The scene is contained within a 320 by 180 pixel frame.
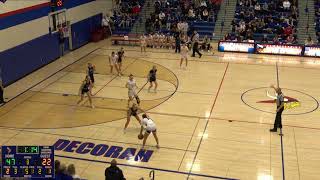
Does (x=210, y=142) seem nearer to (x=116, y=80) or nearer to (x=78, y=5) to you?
(x=116, y=80)

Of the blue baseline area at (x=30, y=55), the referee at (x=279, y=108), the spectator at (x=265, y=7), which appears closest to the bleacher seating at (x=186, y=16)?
the spectator at (x=265, y=7)

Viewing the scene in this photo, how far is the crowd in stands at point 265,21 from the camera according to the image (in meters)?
32.0

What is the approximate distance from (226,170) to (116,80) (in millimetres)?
11387

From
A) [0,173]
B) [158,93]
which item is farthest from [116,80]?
[0,173]

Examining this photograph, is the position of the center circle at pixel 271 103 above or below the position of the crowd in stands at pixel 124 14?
below

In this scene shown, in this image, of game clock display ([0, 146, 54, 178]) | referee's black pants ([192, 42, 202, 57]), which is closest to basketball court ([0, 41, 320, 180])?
referee's black pants ([192, 42, 202, 57])

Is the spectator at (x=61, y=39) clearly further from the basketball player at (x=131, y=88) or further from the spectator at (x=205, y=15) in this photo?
the spectator at (x=205, y=15)

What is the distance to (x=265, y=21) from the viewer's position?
33.8m

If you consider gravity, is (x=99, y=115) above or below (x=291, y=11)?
below

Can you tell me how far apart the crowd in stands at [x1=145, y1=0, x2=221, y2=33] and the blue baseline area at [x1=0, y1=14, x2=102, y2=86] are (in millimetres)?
6913

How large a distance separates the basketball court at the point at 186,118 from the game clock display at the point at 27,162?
2.82m

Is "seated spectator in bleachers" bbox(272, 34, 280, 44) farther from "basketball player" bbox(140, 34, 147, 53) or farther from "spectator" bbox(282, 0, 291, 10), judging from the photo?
"basketball player" bbox(140, 34, 147, 53)

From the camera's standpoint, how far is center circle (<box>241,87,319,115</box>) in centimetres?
1961

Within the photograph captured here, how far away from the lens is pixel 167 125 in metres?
17.8
